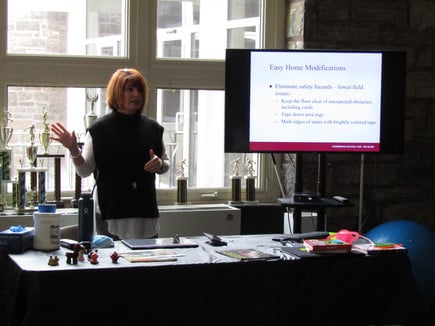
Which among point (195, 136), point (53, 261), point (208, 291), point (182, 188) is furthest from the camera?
point (195, 136)

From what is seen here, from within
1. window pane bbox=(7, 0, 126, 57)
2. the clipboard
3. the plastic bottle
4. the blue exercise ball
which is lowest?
the blue exercise ball

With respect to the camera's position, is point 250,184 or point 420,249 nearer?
point 420,249

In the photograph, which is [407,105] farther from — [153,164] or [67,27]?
[67,27]

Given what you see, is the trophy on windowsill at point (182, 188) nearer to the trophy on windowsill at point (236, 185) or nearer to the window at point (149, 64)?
the window at point (149, 64)

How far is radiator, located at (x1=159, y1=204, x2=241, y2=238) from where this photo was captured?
149 inches

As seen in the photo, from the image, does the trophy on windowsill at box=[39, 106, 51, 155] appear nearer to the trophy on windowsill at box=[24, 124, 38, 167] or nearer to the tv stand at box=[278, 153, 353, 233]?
the trophy on windowsill at box=[24, 124, 38, 167]

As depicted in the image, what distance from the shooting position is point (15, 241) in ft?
8.19

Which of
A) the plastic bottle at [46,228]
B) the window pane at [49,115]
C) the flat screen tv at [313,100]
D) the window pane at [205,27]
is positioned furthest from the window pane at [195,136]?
the plastic bottle at [46,228]

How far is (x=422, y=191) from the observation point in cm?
429

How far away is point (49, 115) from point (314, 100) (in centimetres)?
152

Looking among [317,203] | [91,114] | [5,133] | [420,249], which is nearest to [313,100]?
[317,203]

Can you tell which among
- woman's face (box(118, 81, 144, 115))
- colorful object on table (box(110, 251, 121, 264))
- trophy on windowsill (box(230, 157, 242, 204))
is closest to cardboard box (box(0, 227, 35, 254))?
colorful object on table (box(110, 251, 121, 264))

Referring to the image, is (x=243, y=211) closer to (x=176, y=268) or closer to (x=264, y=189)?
(x=264, y=189)

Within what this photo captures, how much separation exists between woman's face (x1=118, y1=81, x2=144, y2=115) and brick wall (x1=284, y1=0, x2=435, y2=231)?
1.17m
